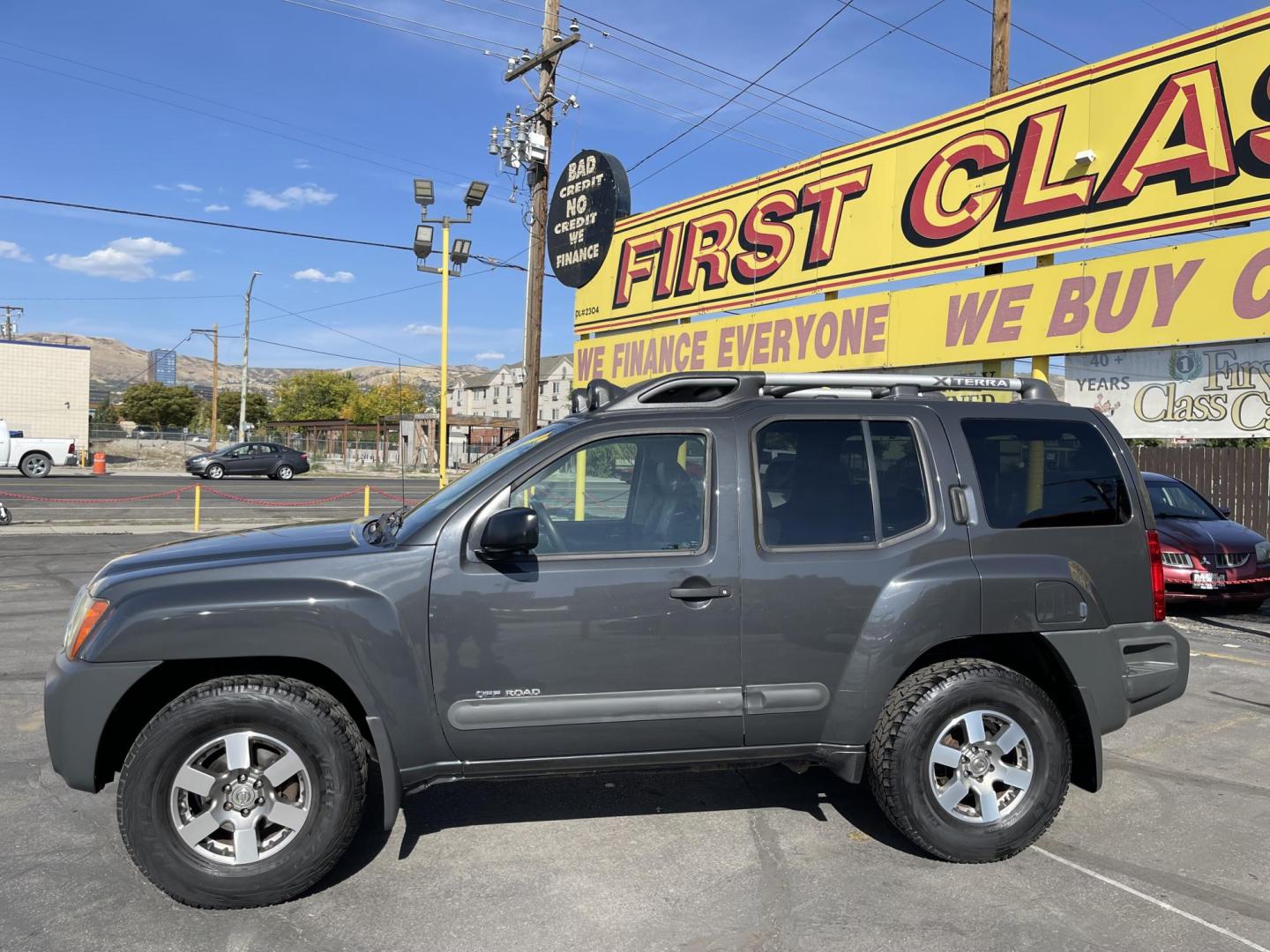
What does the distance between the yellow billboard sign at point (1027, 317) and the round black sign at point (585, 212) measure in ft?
8.08

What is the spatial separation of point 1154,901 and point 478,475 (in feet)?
10.2

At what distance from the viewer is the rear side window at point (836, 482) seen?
12.8ft

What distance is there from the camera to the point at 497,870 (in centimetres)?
375

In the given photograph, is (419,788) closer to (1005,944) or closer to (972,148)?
(1005,944)

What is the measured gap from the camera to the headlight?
3.46 m

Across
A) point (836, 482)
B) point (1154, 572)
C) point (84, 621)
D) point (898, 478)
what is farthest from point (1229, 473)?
point (84, 621)

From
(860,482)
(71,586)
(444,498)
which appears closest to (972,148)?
(860,482)

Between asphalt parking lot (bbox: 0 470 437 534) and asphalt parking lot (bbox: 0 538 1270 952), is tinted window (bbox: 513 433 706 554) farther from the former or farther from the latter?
asphalt parking lot (bbox: 0 470 437 534)

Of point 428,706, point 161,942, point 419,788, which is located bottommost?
point 161,942

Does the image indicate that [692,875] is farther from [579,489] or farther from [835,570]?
[579,489]

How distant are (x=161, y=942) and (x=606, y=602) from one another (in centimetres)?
188

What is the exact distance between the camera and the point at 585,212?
17.4 metres

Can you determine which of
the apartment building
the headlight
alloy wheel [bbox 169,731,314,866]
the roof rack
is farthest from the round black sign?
the apartment building

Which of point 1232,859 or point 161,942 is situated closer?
point 161,942
